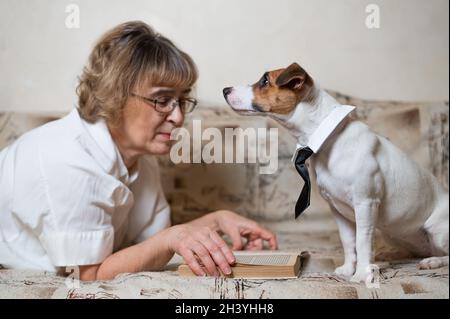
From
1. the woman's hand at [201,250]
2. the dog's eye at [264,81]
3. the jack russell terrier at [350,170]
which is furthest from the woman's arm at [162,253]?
the dog's eye at [264,81]

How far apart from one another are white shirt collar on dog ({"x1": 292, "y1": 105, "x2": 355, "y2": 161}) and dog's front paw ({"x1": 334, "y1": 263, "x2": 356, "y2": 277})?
220 millimetres

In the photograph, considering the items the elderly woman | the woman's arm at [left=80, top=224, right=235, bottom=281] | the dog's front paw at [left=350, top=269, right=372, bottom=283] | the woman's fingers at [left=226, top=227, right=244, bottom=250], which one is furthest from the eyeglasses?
the dog's front paw at [left=350, top=269, right=372, bottom=283]

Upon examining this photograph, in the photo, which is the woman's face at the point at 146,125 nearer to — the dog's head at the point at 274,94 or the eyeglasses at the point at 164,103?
the eyeglasses at the point at 164,103

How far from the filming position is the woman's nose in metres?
1.17

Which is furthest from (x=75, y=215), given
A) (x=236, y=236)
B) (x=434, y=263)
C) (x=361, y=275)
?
(x=434, y=263)

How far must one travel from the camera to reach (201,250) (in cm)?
108

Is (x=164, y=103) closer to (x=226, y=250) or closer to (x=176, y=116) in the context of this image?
(x=176, y=116)

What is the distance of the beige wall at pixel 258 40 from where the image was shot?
1083 mm

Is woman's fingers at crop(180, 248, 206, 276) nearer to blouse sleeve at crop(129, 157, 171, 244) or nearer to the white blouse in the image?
the white blouse

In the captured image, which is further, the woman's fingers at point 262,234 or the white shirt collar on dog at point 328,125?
the woman's fingers at point 262,234

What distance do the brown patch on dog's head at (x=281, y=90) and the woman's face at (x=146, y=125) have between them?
205mm

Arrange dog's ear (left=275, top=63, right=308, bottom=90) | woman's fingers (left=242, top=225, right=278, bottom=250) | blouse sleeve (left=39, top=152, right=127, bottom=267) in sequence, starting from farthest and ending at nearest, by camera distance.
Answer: woman's fingers (left=242, top=225, right=278, bottom=250)
blouse sleeve (left=39, top=152, right=127, bottom=267)
dog's ear (left=275, top=63, right=308, bottom=90)

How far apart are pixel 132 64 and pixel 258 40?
24cm
